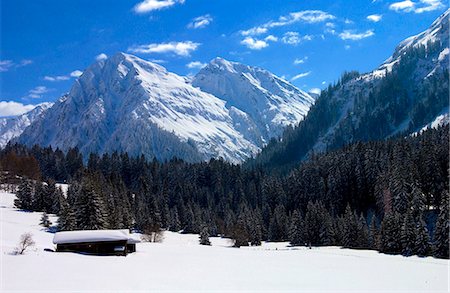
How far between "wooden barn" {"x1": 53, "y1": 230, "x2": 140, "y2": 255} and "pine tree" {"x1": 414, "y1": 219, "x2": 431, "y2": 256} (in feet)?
141

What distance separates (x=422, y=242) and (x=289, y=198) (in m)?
71.8

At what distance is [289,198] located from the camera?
451ft

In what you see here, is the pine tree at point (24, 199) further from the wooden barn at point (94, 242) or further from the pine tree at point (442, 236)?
the pine tree at point (442, 236)

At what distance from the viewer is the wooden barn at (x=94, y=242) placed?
53156mm

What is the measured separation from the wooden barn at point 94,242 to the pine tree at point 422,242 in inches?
1690

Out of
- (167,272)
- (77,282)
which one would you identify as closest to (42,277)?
(77,282)

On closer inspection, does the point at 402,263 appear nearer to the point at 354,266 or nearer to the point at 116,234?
the point at 354,266

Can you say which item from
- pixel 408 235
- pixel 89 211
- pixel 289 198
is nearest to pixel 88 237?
pixel 89 211

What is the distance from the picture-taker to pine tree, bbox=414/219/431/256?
2581 inches

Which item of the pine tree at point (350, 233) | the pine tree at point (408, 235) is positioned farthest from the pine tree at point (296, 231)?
the pine tree at point (408, 235)

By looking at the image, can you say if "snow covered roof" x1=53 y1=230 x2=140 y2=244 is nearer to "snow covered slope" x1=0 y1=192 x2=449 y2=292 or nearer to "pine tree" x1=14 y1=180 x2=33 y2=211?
"snow covered slope" x1=0 y1=192 x2=449 y2=292

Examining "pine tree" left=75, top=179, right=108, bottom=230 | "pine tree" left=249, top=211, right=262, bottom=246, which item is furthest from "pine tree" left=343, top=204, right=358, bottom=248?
"pine tree" left=75, top=179, right=108, bottom=230

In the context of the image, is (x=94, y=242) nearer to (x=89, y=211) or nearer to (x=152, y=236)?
(x=89, y=211)

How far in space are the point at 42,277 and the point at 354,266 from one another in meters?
34.2
